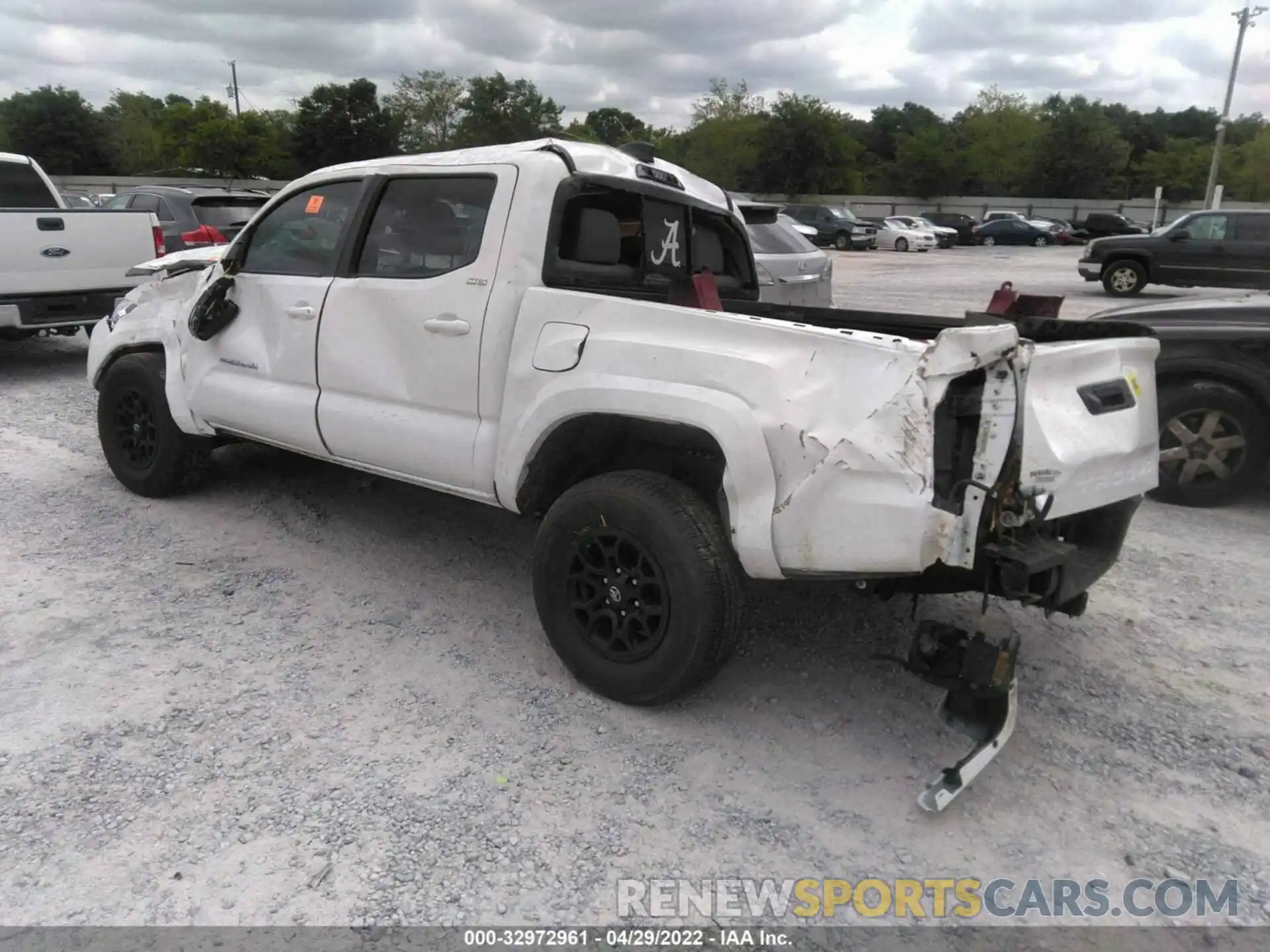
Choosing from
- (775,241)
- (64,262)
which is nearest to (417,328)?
(775,241)

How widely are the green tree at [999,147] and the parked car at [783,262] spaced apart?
5867 centimetres

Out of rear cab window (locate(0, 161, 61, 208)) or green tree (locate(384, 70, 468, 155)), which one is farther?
green tree (locate(384, 70, 468, 155))

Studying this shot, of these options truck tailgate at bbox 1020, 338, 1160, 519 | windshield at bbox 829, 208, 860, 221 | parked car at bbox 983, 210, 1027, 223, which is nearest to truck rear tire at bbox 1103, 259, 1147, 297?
truck tailgate at bbox 1020, 338, 1160, 519

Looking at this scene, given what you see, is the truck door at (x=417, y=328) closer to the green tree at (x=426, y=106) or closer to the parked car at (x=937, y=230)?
the parked car at (x=937, y=230)

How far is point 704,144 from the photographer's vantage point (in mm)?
59094

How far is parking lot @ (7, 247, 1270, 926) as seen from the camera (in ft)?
8.53

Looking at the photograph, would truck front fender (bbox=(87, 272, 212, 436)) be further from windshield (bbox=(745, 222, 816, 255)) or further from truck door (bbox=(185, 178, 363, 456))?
windshield (bbox=(745, 222, 816, 255))

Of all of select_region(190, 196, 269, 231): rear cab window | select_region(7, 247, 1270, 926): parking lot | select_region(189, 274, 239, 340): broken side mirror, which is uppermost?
select_region(190, 196, 269, 231): rear cab window

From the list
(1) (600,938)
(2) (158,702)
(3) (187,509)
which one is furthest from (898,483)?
(3) (187,509)

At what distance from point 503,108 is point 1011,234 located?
29.2 m

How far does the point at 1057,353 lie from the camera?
290cm

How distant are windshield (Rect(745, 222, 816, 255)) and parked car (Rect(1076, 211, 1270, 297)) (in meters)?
10.5

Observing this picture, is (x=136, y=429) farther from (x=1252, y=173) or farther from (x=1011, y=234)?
(x=1252, y=173)

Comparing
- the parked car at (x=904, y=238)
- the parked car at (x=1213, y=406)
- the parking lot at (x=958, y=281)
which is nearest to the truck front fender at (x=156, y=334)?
the parked car at (x=1213, y=406)
